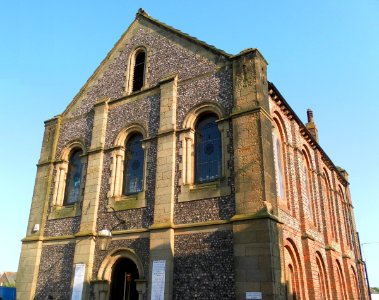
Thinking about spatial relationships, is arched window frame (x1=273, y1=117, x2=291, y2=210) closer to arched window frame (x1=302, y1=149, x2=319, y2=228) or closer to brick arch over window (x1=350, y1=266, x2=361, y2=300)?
arched window frame (x1=302, y1=149, x2=319, y2=228)

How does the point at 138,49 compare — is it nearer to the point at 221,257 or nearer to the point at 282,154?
the point at 282,154

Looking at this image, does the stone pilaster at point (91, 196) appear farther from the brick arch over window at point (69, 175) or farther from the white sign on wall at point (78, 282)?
the brick arch over window at point (69, 175)

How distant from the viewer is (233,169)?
1180 centimetres

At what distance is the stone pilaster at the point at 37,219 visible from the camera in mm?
15305

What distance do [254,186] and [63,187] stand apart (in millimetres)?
9808

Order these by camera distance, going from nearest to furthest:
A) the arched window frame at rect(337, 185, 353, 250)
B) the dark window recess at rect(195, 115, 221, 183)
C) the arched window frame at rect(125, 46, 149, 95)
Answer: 1. the dark window recess at rect(195, 115, 221, 183)
2. the arched window frame at rect(125, 46, 149, 95)
3. the arched window frame at rect(337, 185, 353, 250)

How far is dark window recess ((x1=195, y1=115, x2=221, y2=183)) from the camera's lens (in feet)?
41.4

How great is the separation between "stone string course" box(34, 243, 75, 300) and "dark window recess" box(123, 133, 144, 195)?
3.36 m

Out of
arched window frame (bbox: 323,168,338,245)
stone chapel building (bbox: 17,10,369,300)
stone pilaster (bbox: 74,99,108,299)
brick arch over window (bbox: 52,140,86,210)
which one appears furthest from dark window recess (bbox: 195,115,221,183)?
arched window frame (bbox: 323,168,338,245)

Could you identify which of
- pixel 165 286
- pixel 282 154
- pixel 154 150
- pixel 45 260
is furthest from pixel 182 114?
pixel 45 260

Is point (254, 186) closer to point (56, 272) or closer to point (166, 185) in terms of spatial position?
point (166, 185)

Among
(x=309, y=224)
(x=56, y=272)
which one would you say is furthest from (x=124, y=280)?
(x=309, y=224)

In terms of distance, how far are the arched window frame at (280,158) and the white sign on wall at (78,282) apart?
7950mm

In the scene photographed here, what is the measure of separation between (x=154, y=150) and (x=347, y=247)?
15.7 meters
